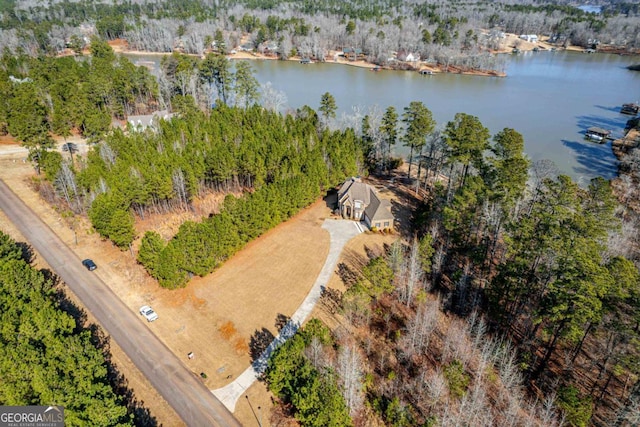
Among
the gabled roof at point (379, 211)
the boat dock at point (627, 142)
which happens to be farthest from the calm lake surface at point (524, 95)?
the gabled roof at point (379, 211)

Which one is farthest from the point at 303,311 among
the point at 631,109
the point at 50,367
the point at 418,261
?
the point at 631,109

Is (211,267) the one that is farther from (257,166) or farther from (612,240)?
(612,240)

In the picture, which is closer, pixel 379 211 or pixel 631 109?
pixel 379 211

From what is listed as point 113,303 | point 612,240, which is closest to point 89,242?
point 113,303

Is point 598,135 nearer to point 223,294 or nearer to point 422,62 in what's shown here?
point 422,62

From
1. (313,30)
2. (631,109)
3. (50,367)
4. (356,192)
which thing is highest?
(313,30)

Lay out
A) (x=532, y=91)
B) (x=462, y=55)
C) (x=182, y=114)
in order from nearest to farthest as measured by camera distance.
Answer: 1. (x=182, y=114)
2. (x=532, y=91)
3. (x=462, y=55)
